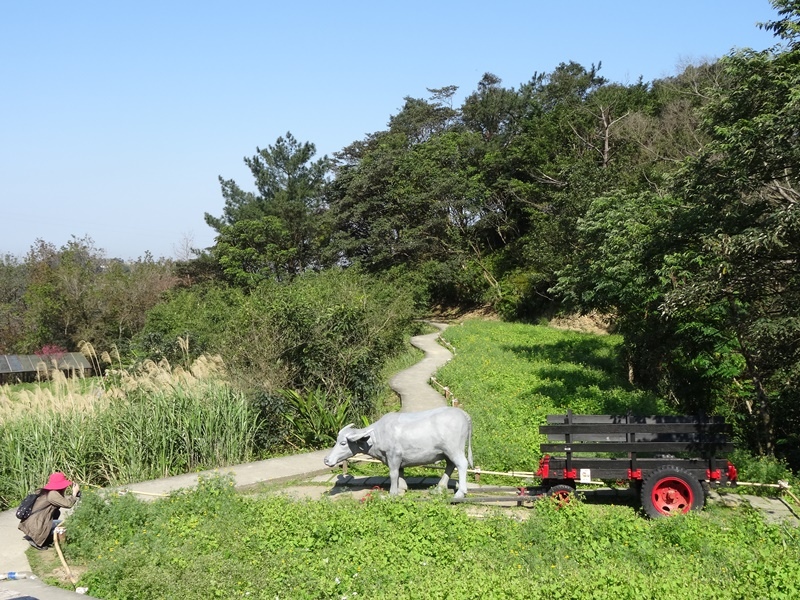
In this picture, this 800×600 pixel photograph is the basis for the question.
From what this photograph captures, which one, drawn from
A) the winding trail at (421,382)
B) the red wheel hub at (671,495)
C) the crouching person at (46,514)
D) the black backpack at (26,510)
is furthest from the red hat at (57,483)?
the winding trail at (421,382)

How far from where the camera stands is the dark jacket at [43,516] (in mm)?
9508

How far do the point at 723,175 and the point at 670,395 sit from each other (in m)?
8.63

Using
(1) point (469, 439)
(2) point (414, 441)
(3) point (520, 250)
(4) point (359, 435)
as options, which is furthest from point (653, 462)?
(3) point (520, 250)

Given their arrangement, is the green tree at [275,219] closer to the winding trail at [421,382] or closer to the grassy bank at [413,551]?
the winding trail at [421,382]

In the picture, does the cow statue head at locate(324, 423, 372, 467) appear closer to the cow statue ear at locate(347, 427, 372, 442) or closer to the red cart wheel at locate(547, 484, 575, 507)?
the cow statue ear at locate(347, 427, 372, 442)

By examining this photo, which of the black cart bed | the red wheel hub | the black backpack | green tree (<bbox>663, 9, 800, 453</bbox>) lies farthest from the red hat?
green tree (<bbox>663, 9, 800, 453</bbox>)

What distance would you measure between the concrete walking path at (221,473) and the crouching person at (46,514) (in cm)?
27

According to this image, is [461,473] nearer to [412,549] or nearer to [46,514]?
[412,549]

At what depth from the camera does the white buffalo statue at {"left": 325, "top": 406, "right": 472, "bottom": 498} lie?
33.9 ft

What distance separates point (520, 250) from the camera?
43094mm

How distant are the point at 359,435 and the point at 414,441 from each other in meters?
0.82

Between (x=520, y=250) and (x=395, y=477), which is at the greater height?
(x=520, y=250)

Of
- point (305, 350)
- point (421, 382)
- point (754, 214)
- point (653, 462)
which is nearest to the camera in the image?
point (653, 462)

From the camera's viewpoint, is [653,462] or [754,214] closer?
[653,462]
